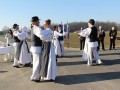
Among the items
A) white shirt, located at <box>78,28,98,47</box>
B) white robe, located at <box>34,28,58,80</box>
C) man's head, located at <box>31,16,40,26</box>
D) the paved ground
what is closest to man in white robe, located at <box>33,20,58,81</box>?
white robe, located at <box>34,28,58,80</box>

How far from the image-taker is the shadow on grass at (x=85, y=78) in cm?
1094

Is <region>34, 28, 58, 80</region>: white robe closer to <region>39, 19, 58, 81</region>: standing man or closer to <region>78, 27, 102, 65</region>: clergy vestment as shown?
<region>39, 19, 58, 81</region>: standing man

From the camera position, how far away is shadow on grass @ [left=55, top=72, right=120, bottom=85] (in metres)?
10.9

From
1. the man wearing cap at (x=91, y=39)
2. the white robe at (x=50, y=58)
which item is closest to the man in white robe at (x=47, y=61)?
the white robe at (x=50, y=58)

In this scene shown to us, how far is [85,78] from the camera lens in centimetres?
1150

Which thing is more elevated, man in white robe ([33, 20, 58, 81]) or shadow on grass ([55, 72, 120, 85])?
man in white robe ([33, 20, 58, 81])

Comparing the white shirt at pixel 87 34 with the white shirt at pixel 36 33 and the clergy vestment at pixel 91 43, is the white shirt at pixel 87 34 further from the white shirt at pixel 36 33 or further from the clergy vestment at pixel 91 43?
the white shirt at pixel 36 33

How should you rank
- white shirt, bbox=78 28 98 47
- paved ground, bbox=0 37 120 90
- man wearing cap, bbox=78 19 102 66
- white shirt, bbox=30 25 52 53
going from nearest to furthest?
paved ground, bbox=0 37 120 90 < white shirt, bbox=30 25 52 53 < white shirt, bbox=78 28 98 47 < man wearing cap, bbox=78 19 102 66

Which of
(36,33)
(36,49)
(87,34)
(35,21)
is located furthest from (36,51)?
(87,34)

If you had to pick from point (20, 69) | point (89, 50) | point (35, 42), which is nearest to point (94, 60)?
point (89, 50)

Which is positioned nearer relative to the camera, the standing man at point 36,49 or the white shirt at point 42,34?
the white shirt at point 42,34

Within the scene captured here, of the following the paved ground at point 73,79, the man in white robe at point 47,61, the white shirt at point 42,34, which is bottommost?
the paved ground at point 73,79

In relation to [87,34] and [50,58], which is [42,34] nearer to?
[50,58]

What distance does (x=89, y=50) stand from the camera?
15000 mm
